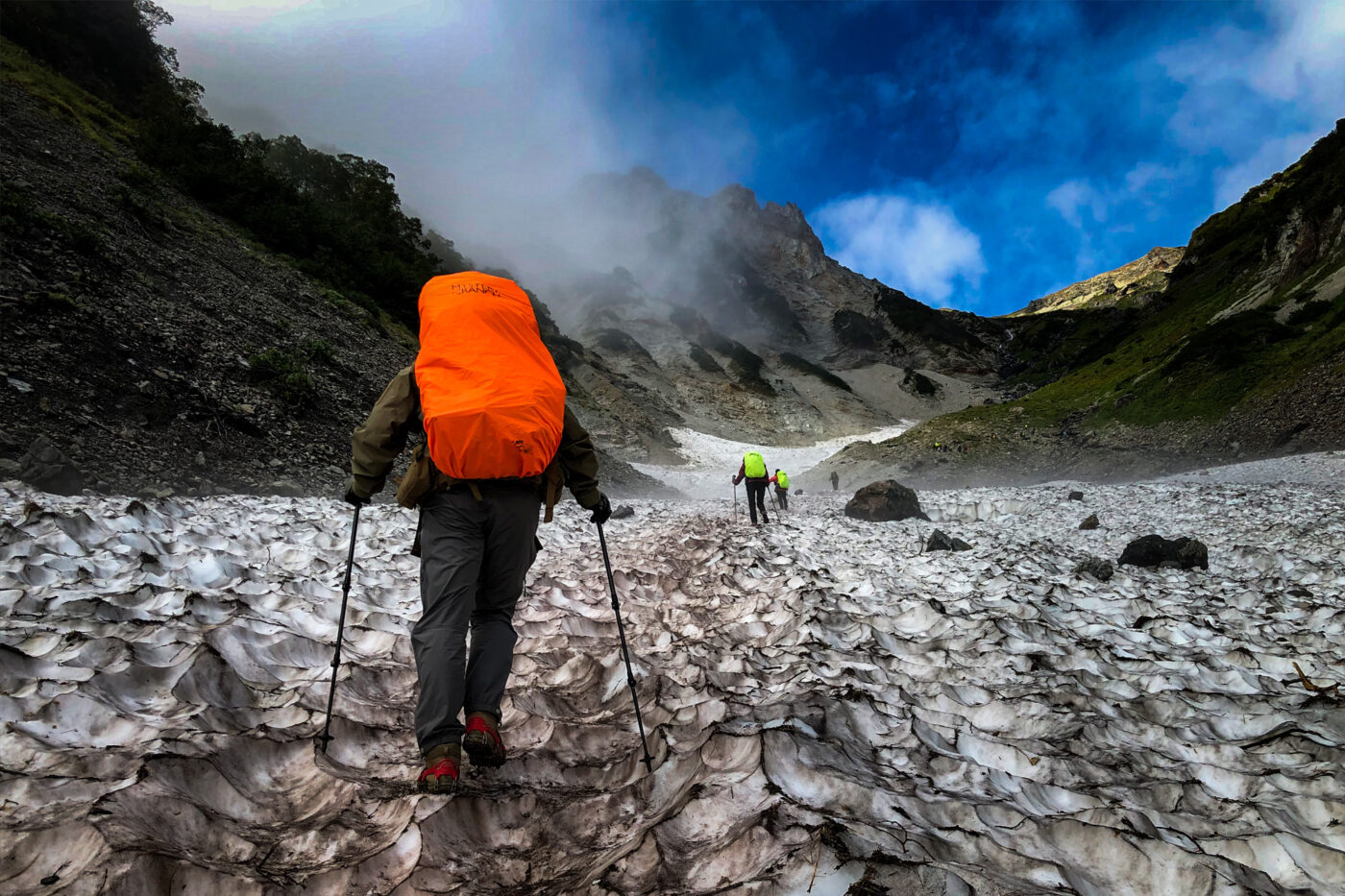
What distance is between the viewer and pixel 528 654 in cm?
484

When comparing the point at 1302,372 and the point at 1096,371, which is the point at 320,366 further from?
the point at 1096,371

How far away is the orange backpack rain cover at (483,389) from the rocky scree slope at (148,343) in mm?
9222

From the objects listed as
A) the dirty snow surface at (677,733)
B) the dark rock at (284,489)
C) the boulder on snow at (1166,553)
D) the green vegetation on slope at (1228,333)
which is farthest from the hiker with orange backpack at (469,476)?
the green vegetation on slope at (1228,333)

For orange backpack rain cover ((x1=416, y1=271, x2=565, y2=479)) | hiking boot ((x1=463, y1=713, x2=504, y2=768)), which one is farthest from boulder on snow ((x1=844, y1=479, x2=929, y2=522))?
hiking boot ((x1=463, y1=713, x2=504, y2=768))

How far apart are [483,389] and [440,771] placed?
1939 mm

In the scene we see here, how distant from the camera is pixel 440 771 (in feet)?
8.84

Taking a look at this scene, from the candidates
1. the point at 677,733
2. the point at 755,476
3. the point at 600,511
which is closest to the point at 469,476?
the point at 600,511

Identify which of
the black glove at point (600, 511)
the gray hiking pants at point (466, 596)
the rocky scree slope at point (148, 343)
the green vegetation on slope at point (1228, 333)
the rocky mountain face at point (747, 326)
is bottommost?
the gray hiking pants at point (466, 596)

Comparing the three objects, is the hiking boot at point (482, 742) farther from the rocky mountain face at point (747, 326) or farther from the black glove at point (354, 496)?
the rocky mountain face at point (747, 326)

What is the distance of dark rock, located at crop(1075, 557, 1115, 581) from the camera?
7.18 m

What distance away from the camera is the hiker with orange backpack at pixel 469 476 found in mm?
3043

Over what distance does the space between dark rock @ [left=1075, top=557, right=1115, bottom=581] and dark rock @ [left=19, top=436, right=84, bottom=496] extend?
1373 centimetres

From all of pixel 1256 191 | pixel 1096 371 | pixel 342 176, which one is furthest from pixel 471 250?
pixel 1256 191

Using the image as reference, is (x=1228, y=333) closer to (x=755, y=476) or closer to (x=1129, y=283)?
(x=755, y=476)
